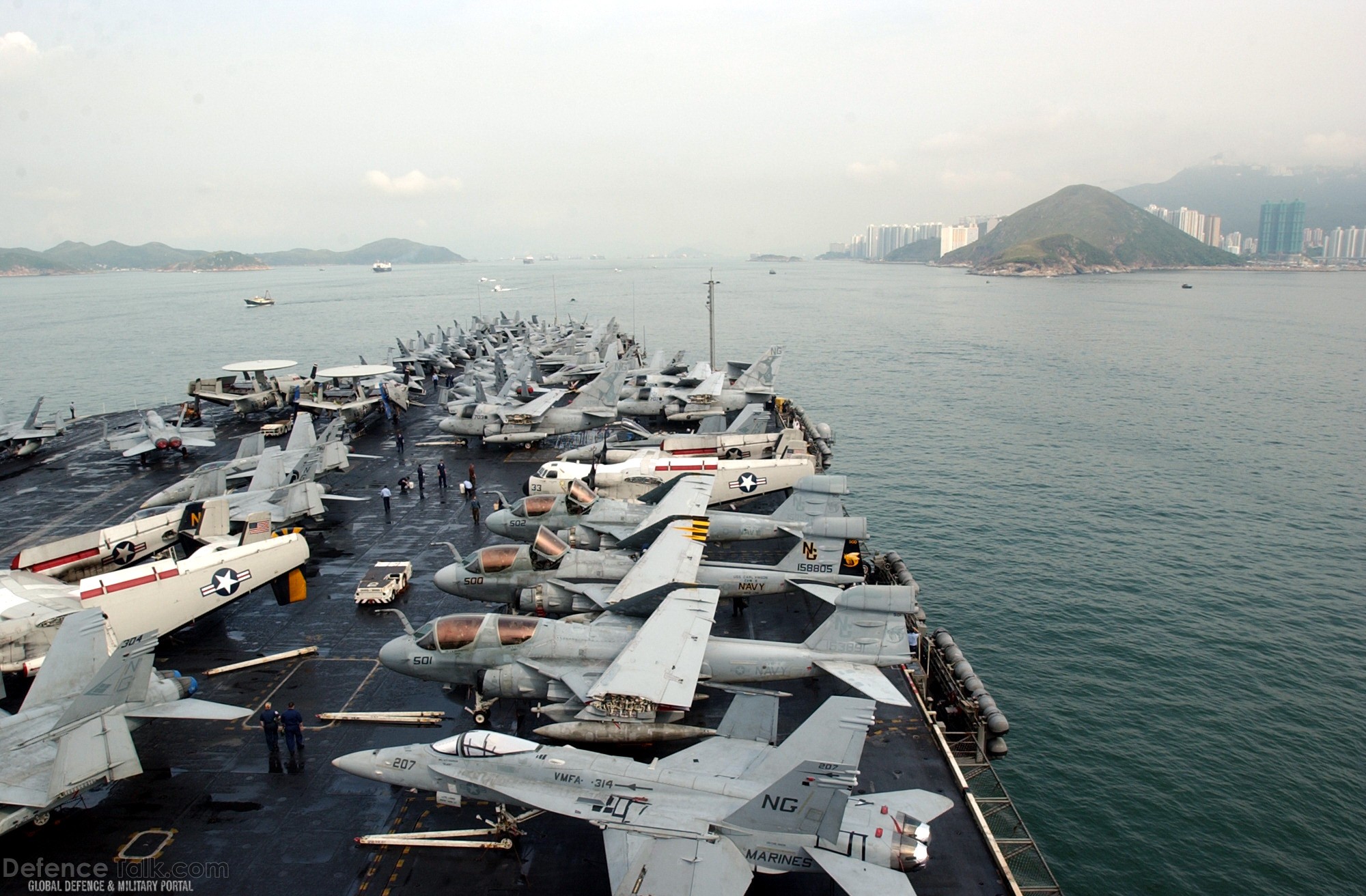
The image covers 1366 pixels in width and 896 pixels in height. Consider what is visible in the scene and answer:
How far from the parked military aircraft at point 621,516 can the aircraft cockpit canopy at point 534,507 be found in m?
0.03

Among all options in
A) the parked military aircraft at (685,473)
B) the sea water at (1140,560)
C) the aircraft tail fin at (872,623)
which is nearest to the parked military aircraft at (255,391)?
the sea water at (1140,560)

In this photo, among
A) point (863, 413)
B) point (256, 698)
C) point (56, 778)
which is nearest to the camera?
point (56, 778)

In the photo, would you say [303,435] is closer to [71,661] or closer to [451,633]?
[71,661]

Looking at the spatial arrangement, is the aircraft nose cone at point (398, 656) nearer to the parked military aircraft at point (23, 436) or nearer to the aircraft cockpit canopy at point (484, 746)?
the aircraft cockpit canopy at point (484, 746)

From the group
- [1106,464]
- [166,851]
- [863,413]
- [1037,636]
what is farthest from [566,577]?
[863,413]

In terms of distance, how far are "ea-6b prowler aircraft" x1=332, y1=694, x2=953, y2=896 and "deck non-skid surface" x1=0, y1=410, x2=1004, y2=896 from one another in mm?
1392

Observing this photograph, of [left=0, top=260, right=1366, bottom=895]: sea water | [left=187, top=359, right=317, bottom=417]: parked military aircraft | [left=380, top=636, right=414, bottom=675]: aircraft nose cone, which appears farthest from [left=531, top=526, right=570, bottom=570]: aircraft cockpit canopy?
[left=187, top=359, right=317, bottom=417]: parked military aircraft

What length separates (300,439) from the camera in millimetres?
41906

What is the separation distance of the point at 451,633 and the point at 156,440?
3877 centimetres

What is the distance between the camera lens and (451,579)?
2477 centimetres

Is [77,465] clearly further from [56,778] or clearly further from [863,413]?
[863,413]

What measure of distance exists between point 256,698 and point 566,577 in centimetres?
957

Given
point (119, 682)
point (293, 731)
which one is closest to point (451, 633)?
point (293, 731)

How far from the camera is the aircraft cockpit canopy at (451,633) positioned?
778 inches
